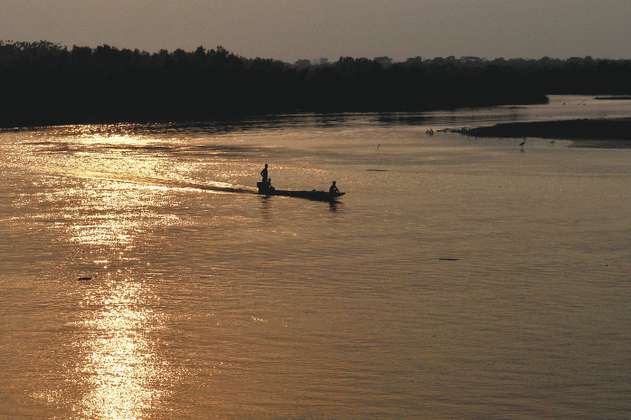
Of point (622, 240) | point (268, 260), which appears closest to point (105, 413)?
point (268, 260)

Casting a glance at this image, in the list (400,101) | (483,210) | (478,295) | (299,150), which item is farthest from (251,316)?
(400,101)

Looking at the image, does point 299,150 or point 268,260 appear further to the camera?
point 299,150

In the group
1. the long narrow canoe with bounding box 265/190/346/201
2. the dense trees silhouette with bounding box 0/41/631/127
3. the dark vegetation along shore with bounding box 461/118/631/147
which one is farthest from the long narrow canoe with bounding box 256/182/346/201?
the dense trees silhouette with bounding box 0/41/631/127

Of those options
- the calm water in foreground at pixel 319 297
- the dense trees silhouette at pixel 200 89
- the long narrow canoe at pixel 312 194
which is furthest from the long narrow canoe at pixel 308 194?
the dense trees silhouette at pixel 200 89

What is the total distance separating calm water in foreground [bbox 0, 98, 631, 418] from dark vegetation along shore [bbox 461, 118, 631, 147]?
84.9 ft

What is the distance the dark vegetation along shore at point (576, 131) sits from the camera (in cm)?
8475

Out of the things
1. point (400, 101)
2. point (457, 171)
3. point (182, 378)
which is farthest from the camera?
point (400, 101)

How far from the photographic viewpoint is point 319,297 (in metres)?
28.2

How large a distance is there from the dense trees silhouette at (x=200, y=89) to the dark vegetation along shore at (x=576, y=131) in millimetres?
47947

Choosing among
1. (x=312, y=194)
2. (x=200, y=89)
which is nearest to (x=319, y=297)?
(x=312, y=194)

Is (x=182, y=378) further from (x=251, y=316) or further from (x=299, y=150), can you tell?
(x=299, y=150)

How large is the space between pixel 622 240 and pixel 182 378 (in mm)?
21287

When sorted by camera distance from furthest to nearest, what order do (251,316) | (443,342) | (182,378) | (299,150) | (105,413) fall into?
(299,150)
(251,316)
(443,342)
(182,378)
(105,413)

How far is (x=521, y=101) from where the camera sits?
175 m
